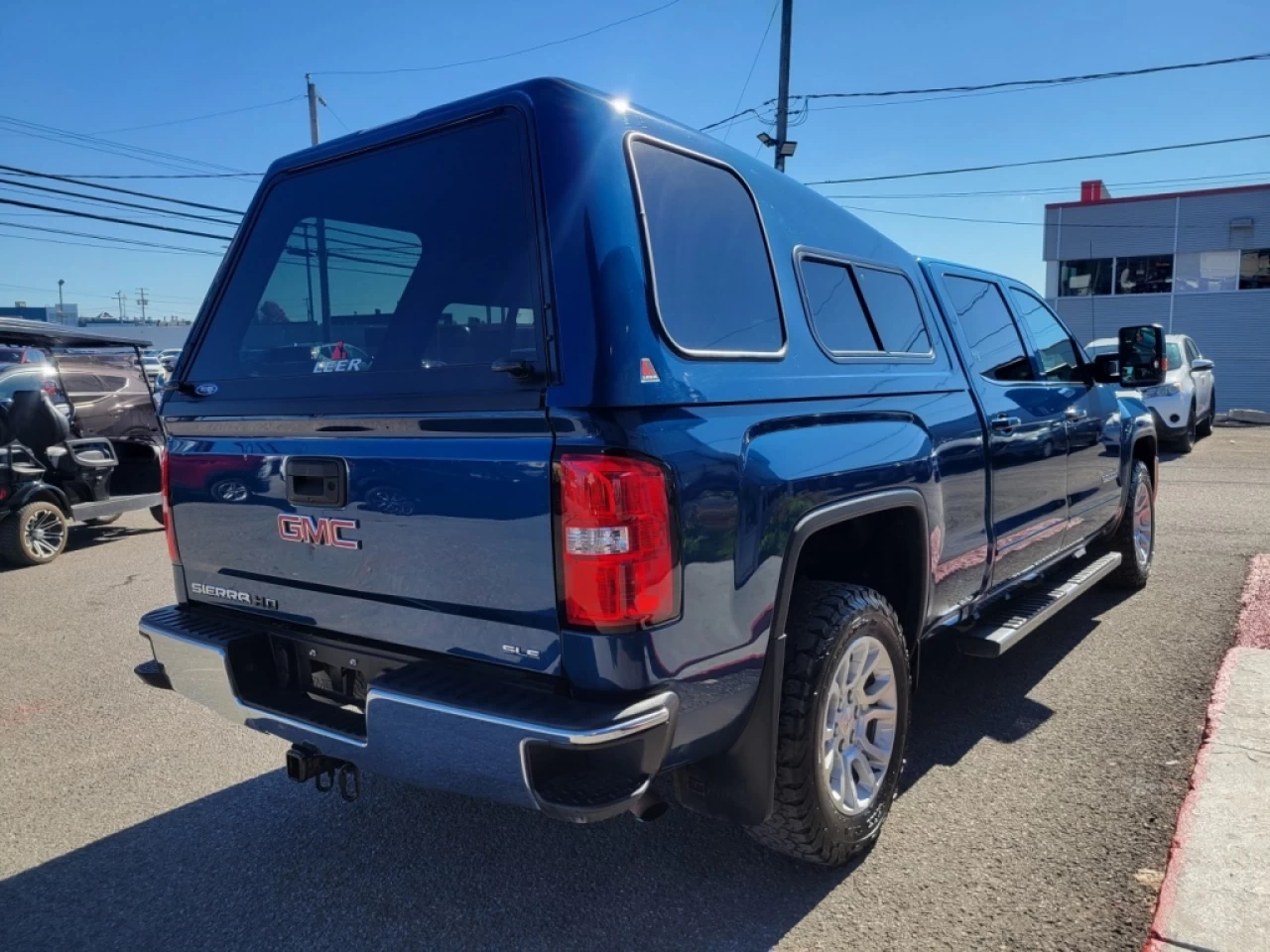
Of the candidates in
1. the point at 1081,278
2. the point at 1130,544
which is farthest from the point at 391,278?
the point at 1081,278

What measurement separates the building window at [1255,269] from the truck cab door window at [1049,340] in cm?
2607

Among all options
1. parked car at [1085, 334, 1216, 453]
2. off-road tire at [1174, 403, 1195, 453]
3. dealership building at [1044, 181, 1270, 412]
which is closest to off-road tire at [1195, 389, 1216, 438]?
parked car at [1085, 334, 1216, 453]

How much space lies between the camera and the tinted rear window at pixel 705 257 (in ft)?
7.98

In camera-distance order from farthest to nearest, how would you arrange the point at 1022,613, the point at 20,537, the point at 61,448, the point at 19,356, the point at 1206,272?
the point at 1206,272 < the point at 19,356 < the point at 61,448 < the point at 20,537 < the point at 1022,613

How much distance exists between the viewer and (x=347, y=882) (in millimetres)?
2844

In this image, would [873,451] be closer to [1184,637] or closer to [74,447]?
[1184,637]

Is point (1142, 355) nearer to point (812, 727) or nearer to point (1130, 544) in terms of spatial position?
point (1130, 544)

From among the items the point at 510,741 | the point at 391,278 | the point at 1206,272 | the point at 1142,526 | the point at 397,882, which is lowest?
the point at 397,882

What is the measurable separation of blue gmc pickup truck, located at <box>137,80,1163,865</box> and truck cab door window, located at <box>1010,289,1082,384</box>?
1.36m

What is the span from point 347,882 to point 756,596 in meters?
1.57

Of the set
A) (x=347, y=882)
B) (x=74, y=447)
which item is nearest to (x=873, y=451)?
(x=347, y=882)

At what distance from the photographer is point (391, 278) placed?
282 centimetres

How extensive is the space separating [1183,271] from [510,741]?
30.1 metres

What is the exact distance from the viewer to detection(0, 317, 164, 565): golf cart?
7.80 metres
